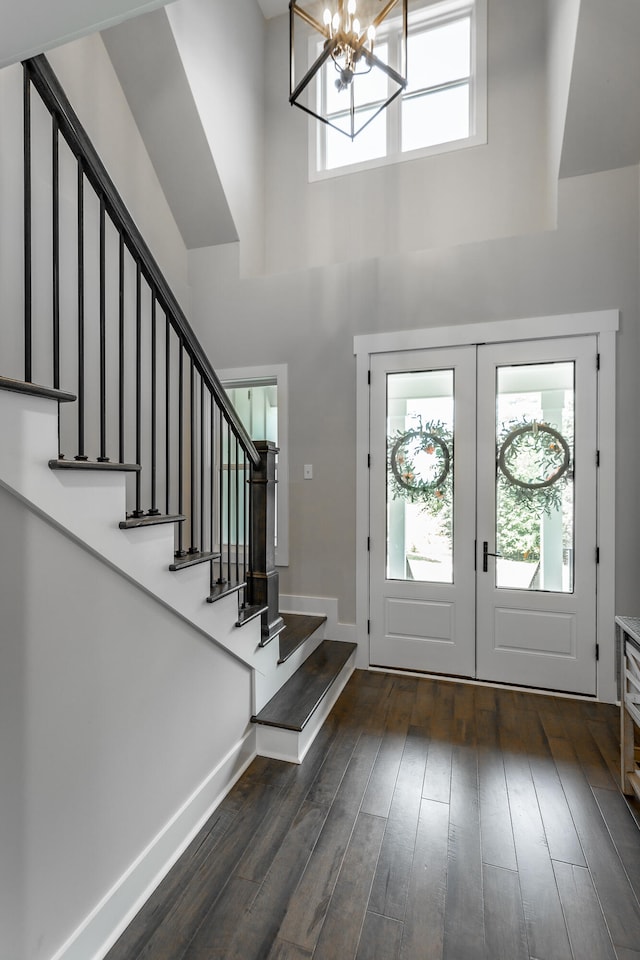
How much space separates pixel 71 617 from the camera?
4.28 feet

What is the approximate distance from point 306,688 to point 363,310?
2.55 meters

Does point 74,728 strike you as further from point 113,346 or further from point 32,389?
point 113,346

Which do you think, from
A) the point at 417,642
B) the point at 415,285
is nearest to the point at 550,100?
the point at 415,285

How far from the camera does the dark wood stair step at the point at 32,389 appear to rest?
1.09 metres

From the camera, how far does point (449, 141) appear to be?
3.59 m

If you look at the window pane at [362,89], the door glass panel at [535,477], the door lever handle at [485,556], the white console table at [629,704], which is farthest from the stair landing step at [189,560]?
the window pane at [362,89]

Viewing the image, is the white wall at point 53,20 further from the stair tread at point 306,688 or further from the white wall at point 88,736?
the stair tread at point 306,688

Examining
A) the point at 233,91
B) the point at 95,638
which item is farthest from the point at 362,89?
the point at 95,638

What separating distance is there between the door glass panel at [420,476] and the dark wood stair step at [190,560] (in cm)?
166

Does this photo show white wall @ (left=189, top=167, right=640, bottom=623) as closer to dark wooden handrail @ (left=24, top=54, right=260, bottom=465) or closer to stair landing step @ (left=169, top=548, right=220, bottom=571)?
dark wooden handrail @ (left=24, top=54, right=260, bottom=465)

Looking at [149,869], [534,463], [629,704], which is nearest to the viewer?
[149,869]

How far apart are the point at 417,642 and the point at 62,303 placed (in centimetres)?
306

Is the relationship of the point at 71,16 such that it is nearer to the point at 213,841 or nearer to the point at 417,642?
the point at 213,841

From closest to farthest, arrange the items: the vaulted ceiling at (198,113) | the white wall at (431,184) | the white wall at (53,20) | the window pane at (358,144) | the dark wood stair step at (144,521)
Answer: the white wall at (53,20) < the dark wood stair step at (144,521) < the vaulted ceiling at (198,113) < the white wall at (431,184) < the window pane at (358,144)
